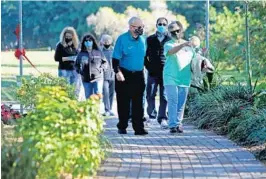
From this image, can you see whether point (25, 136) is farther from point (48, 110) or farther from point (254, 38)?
point (254, 38)

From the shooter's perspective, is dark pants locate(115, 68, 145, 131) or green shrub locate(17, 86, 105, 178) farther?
dark pants locate(115, 68, 145, 131)

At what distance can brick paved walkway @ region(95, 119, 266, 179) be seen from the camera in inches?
340

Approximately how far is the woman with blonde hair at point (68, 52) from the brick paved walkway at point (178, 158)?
12.5 feet

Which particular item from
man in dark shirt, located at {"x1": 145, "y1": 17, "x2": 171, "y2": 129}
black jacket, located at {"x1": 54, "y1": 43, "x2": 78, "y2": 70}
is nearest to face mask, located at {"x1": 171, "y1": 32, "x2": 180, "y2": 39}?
man in dark shirt, located at {"x1": 145, "y1": 17, "x2": 171, "y2": 129}

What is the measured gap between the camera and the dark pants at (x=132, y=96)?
12.0 m

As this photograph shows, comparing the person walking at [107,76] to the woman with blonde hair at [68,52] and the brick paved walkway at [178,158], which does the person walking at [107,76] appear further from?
the brick paved walkway at [178,158]

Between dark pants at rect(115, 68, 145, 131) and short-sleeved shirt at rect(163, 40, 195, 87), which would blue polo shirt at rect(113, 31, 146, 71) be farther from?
short-sleeved shirt at rect(163, 40, 195, 87)

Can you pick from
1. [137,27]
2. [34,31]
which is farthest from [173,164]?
[34,31]

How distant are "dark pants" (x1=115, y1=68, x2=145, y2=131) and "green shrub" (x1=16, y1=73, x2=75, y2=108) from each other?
0.78 metres

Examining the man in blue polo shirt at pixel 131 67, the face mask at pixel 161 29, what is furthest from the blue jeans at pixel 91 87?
the man in blue polo shirt at pixel 131 67

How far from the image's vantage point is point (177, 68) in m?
12.4

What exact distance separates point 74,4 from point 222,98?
131 feet

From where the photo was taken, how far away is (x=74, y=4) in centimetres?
5294

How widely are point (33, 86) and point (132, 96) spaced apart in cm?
164
